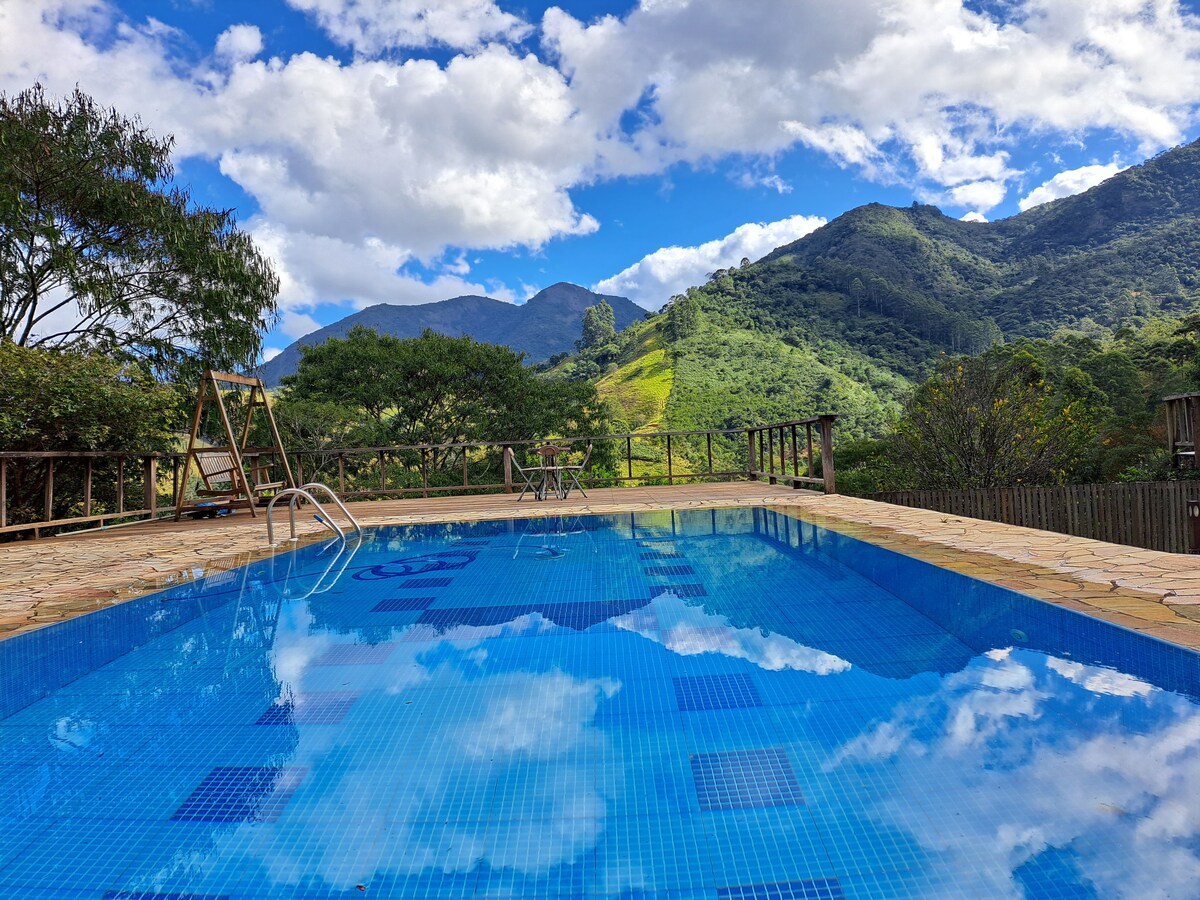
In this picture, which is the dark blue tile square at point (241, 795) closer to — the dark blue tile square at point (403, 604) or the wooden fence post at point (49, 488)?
the dark blue tile square at point (403, 604)

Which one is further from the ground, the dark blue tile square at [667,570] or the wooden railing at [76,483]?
the wooden railing at [76,483]

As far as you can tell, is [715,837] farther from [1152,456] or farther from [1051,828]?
[1152,456]

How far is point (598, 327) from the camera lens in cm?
5247

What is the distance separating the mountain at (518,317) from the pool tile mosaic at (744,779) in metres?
79.8

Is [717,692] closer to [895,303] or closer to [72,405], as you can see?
[72,405]

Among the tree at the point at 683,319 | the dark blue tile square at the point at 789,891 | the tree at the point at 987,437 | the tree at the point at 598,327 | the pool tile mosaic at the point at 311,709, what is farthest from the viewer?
the tree at the point at 598,327

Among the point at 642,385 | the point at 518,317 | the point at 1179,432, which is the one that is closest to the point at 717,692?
the point at 1179,432

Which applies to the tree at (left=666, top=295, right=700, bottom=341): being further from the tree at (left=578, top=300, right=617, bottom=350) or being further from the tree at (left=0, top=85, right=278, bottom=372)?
the tree at (left=0, top=85, right=278, bottom=372)

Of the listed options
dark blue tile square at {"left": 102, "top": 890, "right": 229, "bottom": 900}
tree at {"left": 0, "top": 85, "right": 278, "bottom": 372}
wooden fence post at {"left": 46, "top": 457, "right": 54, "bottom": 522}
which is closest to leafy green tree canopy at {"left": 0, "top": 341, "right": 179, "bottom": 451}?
wooden fence post at {"left": 46, "top": 457, "right": 54, "bottom": 522}

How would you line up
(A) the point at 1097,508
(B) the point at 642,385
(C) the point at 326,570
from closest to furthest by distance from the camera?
(C) the point at 326,570, (A) the point at 1097,508, (B) the point at 642,385

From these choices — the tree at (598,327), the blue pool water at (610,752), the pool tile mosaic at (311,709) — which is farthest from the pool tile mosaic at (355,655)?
the tree at (598,327)

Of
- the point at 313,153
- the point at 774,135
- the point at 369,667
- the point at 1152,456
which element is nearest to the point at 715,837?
the point at 369,667

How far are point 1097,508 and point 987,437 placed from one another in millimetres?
4451

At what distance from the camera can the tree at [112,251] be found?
354 inches
